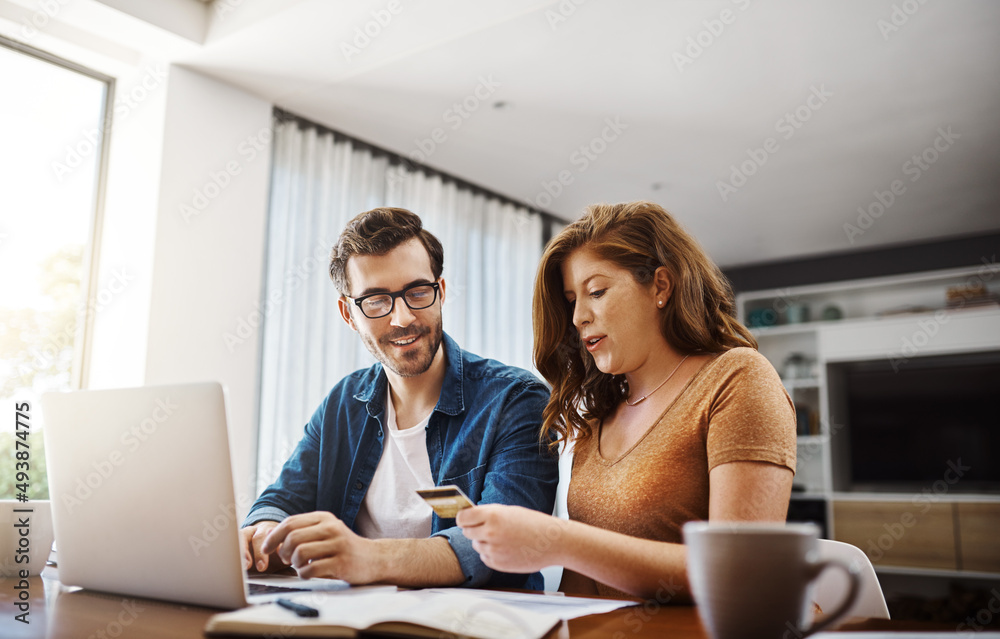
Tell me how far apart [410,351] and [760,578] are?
1073 mm

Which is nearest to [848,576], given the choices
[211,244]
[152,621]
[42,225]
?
[152,621]

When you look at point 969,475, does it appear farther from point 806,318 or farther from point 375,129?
point 375,129

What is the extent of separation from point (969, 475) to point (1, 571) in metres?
5.33

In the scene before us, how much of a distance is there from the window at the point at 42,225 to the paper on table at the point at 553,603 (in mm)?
2389

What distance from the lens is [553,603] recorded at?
3.04ft

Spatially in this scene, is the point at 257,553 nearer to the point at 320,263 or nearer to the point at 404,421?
the point at 404,421

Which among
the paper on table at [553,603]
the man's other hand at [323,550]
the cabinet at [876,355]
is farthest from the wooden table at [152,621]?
the cabinet at [876,355]

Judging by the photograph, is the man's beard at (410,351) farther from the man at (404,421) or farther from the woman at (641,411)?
the woman at (641,411)

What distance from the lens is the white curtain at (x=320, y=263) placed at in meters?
3.45

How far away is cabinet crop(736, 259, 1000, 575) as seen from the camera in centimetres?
475

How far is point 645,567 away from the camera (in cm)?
96

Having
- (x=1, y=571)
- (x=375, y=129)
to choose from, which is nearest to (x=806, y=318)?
(x=375, y=129)

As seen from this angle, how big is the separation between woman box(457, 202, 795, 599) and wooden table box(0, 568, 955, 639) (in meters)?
0.11

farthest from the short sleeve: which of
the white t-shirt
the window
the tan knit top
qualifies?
the window
